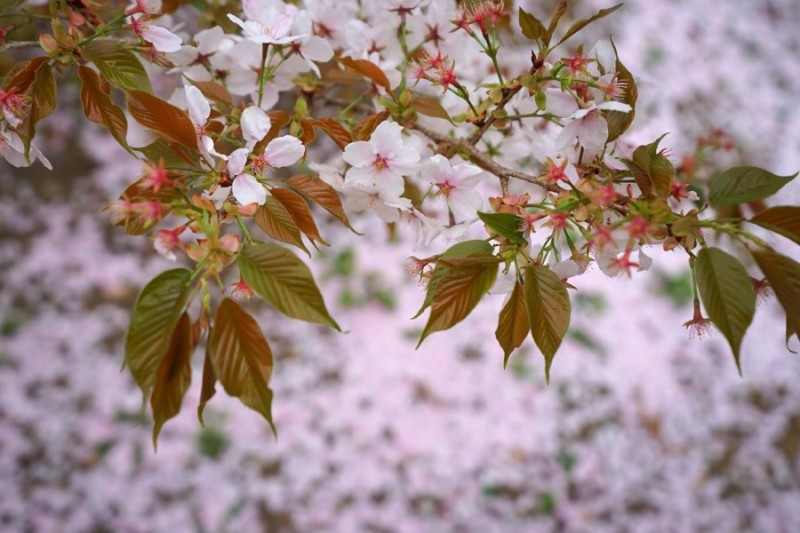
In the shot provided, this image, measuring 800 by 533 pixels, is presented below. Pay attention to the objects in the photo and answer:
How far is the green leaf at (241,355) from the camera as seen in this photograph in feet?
1.44

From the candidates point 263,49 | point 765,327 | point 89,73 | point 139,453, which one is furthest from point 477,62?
point 765,327

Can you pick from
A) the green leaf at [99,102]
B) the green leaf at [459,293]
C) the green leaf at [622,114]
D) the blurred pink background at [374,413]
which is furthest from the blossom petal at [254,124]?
the blurred pink background at [374,413]

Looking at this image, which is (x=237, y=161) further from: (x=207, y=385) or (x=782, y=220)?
(x=782, y=220)

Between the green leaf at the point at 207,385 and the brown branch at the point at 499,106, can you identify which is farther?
the brown branch at the point at 499,106

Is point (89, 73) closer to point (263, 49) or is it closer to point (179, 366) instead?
point (263, 49)

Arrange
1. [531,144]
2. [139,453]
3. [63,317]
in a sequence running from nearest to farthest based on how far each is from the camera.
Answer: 1. [531,144]
2. [139,453]
3. [63,317]

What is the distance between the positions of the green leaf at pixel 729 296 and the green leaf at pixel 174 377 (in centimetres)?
38

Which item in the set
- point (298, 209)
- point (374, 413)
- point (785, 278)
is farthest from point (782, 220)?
point (374, 413)

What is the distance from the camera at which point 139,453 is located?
1809 millimetres

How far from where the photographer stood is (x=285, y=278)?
1.43ft

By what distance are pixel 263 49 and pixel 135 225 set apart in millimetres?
229

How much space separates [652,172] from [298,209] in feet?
0.99

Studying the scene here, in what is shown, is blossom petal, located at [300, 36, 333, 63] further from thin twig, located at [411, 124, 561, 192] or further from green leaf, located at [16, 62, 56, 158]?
green leaf, located at [16, 62, 56, 158]

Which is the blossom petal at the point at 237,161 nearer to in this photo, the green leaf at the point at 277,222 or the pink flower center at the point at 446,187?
the green leaf at the point at 277,222
